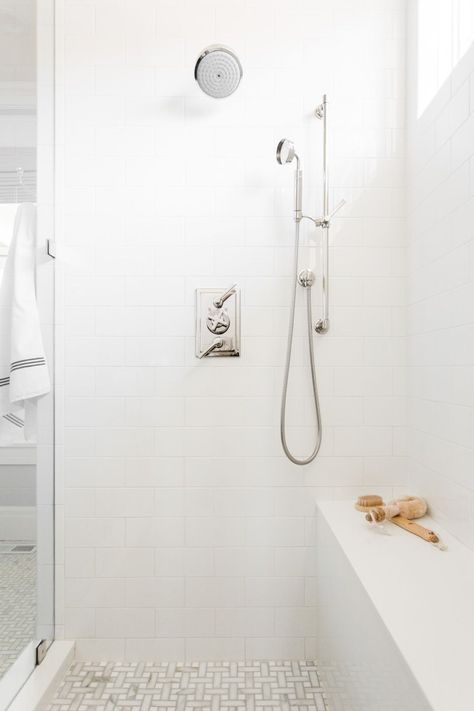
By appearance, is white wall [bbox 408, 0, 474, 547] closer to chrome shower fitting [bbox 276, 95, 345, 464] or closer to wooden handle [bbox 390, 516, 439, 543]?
wooden handle [bbox 390, 516, 439, 543]

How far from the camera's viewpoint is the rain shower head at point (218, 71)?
1674mm

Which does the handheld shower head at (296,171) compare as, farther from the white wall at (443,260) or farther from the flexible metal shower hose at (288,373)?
the white wall at (443,260)

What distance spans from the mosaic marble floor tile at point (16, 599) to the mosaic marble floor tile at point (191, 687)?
0.92 ft

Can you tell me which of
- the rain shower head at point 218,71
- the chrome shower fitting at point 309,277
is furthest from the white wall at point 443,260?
the rain shower head at point 218,71

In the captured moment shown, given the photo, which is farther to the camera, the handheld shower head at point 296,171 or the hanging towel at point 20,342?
the handheld shower head at point 296,171

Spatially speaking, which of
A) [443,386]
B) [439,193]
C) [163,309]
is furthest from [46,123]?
[443,386]

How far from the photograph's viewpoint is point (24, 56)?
162 centimetres

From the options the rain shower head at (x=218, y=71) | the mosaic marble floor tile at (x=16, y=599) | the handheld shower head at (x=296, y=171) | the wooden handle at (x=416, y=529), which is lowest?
the mosaic marble floor tile at (x=16, y=599)

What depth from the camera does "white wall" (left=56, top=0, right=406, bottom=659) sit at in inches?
75.2

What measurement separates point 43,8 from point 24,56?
373 mm

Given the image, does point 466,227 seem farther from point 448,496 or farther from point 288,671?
point 288,671

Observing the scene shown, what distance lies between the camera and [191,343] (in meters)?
1.92

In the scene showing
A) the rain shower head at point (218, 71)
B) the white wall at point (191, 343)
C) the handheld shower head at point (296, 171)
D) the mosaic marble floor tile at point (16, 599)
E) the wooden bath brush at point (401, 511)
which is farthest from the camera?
the white wall at point (191, 343)

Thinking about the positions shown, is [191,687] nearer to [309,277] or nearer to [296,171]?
[309,277]
